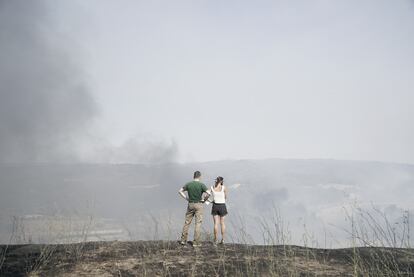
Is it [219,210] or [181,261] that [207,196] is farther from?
[181,261]

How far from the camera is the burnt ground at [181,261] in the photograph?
28.1 feet

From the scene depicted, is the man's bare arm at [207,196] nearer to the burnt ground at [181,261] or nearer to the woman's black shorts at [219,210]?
the woman's black shorts at [219,210]

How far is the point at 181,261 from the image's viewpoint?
957 centimetres

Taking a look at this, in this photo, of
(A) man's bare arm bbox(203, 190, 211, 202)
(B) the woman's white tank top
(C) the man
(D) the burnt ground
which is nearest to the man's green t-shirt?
(C) the man

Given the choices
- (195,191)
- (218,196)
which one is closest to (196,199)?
(195,191)

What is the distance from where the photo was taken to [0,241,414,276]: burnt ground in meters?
8.57

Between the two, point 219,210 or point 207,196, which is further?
point 219,210

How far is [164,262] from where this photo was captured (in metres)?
9.42

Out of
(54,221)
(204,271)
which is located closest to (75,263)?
(54,221)

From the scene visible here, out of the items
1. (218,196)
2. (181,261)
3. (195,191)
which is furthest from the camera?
(218,196)

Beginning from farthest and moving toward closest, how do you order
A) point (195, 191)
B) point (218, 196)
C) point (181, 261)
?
1. point (218, 196)
2. point (195, 191)
3. point (181, 261)

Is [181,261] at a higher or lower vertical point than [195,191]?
lower

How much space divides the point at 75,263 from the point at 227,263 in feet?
Answer: 13.8

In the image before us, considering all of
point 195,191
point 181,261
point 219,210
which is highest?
point 195,191
